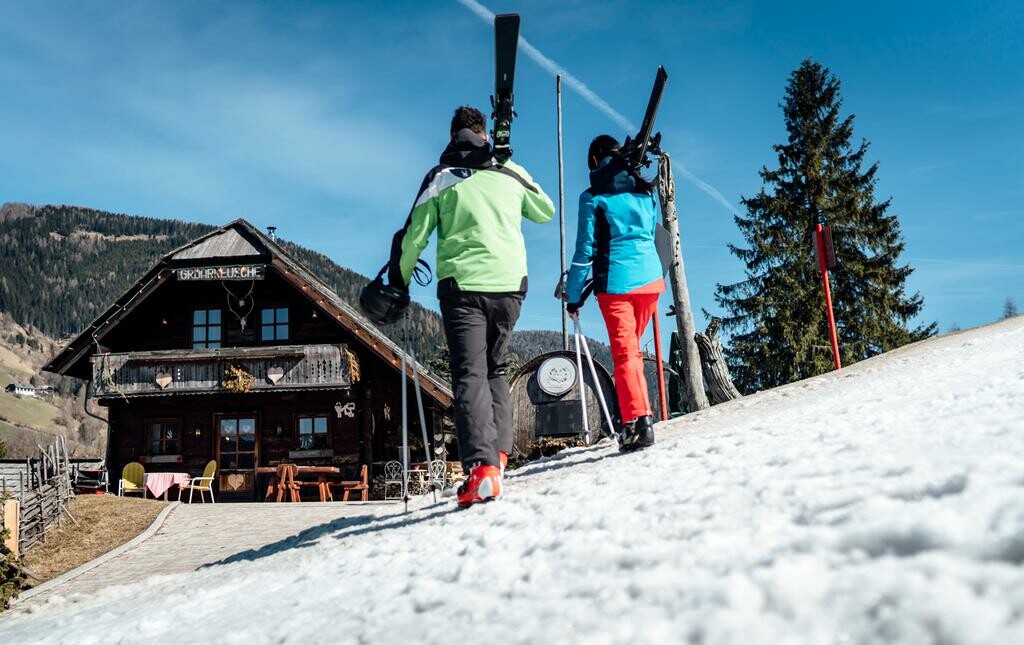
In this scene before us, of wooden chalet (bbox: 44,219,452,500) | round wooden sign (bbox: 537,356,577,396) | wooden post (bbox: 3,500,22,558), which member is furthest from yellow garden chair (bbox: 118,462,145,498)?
round wooden sign (bbox: 537,356,577,396)

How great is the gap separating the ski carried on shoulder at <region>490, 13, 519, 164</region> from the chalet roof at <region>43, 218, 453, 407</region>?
12.1 m

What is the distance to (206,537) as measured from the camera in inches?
343

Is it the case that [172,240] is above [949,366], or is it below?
above

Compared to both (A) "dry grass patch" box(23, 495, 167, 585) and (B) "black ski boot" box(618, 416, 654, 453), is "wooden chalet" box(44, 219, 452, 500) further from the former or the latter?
(B) "black ski boot" box(618, 416, 654, 453)

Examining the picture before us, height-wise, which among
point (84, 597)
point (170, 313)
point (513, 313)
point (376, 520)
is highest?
point (170, 313)

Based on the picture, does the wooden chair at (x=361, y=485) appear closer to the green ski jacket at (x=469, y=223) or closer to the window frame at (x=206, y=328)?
the window frame at (x=206, y=328)

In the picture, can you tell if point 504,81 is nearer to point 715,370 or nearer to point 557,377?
point 715,370

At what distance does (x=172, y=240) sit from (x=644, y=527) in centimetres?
18853

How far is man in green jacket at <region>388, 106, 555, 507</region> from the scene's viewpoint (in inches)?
145

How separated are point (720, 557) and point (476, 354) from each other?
231 centimetres

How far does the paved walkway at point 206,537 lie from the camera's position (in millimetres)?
5770

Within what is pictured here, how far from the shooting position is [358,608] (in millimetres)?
2049

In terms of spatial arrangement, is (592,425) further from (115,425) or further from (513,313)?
(115,425)

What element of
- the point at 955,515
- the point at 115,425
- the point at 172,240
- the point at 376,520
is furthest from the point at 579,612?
the point at 172,240
